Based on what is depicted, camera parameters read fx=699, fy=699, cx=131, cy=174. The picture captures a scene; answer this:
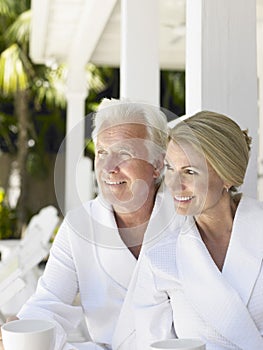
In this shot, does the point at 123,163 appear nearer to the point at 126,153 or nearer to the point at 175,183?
the point at 126,153

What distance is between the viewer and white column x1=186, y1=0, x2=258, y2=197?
7.20 feet

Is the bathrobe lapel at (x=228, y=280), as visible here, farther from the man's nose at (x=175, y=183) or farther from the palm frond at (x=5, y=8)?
the palm frond at (x=5, y=8)

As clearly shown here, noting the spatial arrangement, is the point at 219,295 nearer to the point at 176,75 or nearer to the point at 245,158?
the point at 245,158

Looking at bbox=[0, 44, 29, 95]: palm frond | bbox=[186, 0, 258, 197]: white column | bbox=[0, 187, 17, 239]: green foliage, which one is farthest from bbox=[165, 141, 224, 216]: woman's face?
bbox=[0, 44, 29, 95]: palm frond

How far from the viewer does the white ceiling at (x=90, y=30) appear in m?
4.72

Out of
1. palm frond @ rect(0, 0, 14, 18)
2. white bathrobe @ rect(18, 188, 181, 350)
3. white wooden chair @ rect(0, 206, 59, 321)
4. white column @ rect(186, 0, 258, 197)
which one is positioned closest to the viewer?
white bathrobe @ rect(18, 188, 181, 350)

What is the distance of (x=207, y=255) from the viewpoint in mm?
1701

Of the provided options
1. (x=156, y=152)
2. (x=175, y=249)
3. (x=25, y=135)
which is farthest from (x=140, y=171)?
(x=25, y=135)

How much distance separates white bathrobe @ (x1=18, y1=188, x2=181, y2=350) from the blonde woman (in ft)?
0.67

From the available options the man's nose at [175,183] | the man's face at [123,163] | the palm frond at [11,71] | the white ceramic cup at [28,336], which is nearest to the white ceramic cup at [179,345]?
the white ceramic cup at [28,336]

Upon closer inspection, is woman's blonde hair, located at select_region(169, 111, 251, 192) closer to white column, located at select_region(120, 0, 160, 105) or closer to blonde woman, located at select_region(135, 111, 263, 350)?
blonde woman, located at select_region(135, 111, 263, 350)

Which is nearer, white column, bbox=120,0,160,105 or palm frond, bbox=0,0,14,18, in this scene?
white column, bbox=120,0,160,105

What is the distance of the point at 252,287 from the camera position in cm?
165

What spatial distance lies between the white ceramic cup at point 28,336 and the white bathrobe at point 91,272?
63 centimetres
